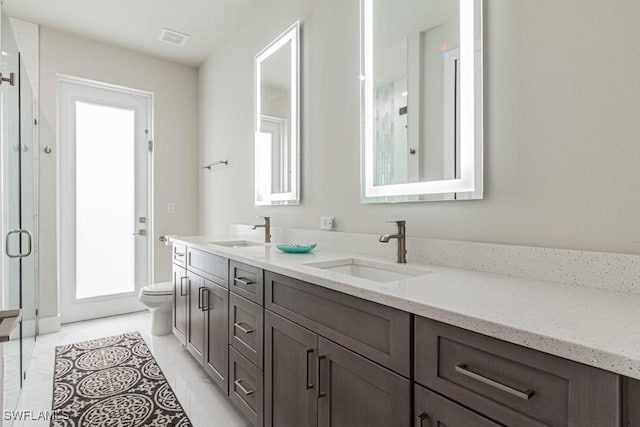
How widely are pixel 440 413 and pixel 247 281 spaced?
3.43 ft

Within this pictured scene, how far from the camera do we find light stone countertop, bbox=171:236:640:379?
1.86 ft

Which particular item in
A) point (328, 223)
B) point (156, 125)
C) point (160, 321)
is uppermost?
point (156, 125)

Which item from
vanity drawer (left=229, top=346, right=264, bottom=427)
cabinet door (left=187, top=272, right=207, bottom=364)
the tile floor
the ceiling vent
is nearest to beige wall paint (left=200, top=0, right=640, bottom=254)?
vanity drawer (left=229, top=346, right=264, bottom=427)

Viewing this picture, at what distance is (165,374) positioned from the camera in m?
2.23

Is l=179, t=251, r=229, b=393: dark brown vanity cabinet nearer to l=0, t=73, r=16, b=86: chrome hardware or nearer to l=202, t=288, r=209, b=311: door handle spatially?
l=202, t=288, r=209, b=311: door handle

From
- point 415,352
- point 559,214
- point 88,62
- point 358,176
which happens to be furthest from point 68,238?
point 559,214

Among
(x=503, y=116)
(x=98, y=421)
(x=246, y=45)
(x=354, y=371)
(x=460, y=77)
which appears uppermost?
(x=246, y=45)

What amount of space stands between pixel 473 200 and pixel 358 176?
25.7 inches

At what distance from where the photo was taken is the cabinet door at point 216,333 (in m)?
1.84

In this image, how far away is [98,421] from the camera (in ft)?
5.68

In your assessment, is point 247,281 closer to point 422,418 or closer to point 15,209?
point 422,418

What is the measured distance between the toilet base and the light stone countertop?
2.19 meters

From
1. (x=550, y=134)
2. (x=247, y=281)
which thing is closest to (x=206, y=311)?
(x=247, y=281)

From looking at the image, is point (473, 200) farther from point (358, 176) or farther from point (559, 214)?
point (358, 176)
